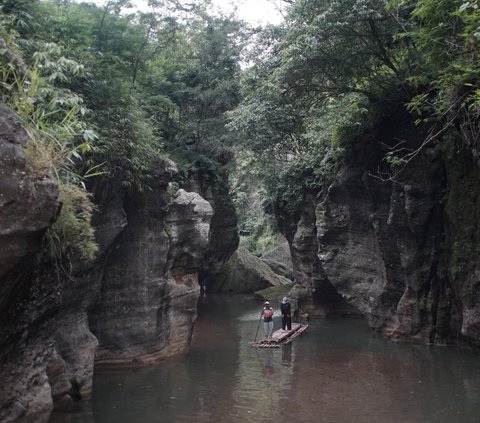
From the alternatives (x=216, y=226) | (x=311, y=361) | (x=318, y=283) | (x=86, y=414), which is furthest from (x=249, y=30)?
(x=86, y=414)

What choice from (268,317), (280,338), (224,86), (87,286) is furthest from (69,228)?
(224,86)

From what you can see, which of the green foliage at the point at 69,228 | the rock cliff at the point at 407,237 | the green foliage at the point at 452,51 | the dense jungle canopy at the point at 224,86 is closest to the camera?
the green foliage at the point at 69,228

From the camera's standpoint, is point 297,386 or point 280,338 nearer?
point 297,386

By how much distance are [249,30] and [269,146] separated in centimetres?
590

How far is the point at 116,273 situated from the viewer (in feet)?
49.6

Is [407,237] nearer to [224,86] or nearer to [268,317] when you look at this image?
[268,317]

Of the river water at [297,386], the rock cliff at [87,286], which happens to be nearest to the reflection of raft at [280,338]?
the river water at [297,386]

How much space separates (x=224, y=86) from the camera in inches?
A: 959

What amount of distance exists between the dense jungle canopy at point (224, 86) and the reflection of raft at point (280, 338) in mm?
6102

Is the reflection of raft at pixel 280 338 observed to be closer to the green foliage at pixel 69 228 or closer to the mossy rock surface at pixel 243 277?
the green foliage at pixel 69 228

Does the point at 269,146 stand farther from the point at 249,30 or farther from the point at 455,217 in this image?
the point at 455,217

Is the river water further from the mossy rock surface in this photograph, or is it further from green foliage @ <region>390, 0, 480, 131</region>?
the mossy rock surface

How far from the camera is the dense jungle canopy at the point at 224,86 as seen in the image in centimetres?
873

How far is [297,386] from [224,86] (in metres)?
15.0
